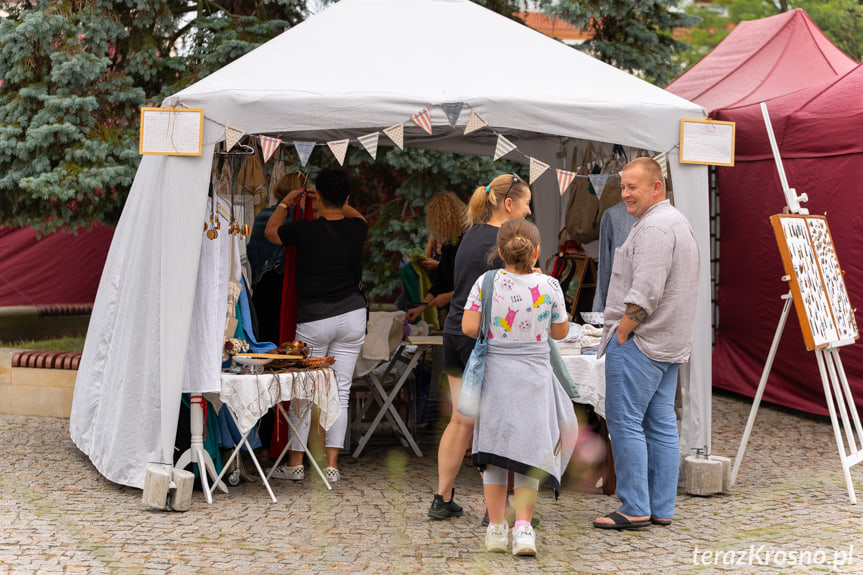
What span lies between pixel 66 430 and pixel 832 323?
5.49 m

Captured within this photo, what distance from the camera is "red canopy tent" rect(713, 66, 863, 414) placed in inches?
316

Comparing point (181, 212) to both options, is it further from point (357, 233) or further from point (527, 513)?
point (527, 513)

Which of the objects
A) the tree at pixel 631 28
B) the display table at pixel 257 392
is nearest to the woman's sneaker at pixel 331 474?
the display table at pixel 257 392

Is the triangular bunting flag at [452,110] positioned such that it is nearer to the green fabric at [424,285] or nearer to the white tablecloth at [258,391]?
the white tablecloth at [258,391]

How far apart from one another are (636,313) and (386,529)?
1609 millimetres

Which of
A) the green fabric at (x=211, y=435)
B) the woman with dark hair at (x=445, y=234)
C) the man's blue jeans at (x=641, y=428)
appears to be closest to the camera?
the man's blue jeans at (x=641, y=428)

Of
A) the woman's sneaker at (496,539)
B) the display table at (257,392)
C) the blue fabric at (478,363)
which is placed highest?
the blue fabric at (478,363)

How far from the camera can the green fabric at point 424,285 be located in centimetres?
755

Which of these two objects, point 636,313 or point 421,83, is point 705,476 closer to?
point 636,313

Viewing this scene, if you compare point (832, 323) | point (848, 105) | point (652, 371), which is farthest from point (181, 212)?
point (848, 105)

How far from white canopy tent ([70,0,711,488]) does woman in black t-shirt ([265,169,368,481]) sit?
0.53m

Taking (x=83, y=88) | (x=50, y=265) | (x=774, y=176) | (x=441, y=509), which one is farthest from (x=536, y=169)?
(x=50, y=265)

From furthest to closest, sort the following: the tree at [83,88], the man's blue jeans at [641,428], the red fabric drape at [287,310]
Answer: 1. the tree at [83,88]
2. the red fabric drape at [287,310]
3. the man's blue jeans at [641,428]

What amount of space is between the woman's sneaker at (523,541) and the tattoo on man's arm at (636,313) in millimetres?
1118
